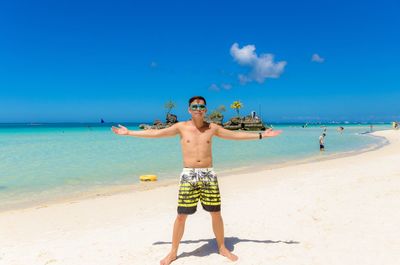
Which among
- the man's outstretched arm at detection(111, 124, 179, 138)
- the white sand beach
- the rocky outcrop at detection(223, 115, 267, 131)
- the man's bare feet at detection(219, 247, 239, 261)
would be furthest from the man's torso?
the rocky outcrop at detection(223, 115, 267, 131)

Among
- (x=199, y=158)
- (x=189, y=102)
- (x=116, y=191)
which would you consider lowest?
(x=116, y=191)

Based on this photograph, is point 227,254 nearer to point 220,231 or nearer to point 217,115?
point 220,231

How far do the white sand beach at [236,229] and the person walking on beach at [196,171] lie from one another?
58 cm

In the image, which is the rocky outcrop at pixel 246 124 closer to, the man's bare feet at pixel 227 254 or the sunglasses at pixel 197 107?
the man's bare feet at pixel 227 254

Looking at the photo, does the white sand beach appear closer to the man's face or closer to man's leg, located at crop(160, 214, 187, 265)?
man's leg, located at crop(160, 214, 187, 265)

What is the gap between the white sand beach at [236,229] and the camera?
5.38 m

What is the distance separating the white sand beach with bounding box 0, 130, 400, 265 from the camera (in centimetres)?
538

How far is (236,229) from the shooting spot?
6.86 meters

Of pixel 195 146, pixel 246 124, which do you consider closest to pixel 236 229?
pixel 195 146

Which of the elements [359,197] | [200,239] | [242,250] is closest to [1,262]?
[200,239]

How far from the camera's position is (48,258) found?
18.1 ft

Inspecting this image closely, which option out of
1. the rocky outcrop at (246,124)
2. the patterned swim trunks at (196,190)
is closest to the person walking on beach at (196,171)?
the patterned swim trunks at (196,190)

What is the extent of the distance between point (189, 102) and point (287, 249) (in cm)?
290

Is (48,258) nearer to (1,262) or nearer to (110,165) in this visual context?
(1,262)
